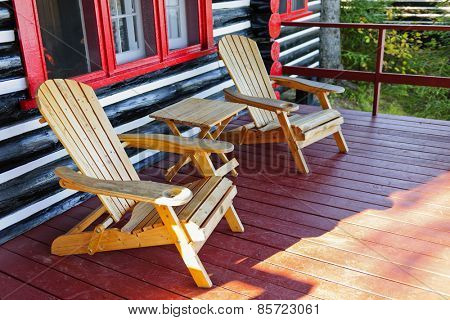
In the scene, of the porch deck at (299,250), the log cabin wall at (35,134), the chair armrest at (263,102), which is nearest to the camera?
the porch deck at (299,250)

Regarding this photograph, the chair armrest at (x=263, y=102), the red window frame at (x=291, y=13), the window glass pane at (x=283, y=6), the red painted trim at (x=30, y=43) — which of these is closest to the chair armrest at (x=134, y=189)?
the red painted trim at (x=30, y=43)

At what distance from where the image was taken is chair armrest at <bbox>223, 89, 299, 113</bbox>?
10.9ft

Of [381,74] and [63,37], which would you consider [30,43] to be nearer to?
[63,37]

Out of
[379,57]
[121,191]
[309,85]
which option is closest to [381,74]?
[379,57]

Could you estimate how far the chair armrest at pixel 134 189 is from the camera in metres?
2.03

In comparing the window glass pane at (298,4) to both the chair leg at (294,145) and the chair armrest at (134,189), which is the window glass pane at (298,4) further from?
the chair armrest at (134,189)

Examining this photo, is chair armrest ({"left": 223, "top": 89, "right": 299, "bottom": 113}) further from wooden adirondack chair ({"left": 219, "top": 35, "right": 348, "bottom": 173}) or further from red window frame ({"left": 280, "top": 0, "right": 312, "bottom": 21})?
red window frame ({"left": 280, "top": 0, "right": 312, "bottom": 21})

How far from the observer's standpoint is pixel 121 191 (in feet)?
6.95

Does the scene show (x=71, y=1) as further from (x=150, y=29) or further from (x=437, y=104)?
(x=437, y=104)

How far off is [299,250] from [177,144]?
0.87m

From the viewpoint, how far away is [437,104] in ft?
24.6

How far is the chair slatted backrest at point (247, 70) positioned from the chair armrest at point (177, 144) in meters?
1.09

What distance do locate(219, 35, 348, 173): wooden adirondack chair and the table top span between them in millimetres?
A: 244
